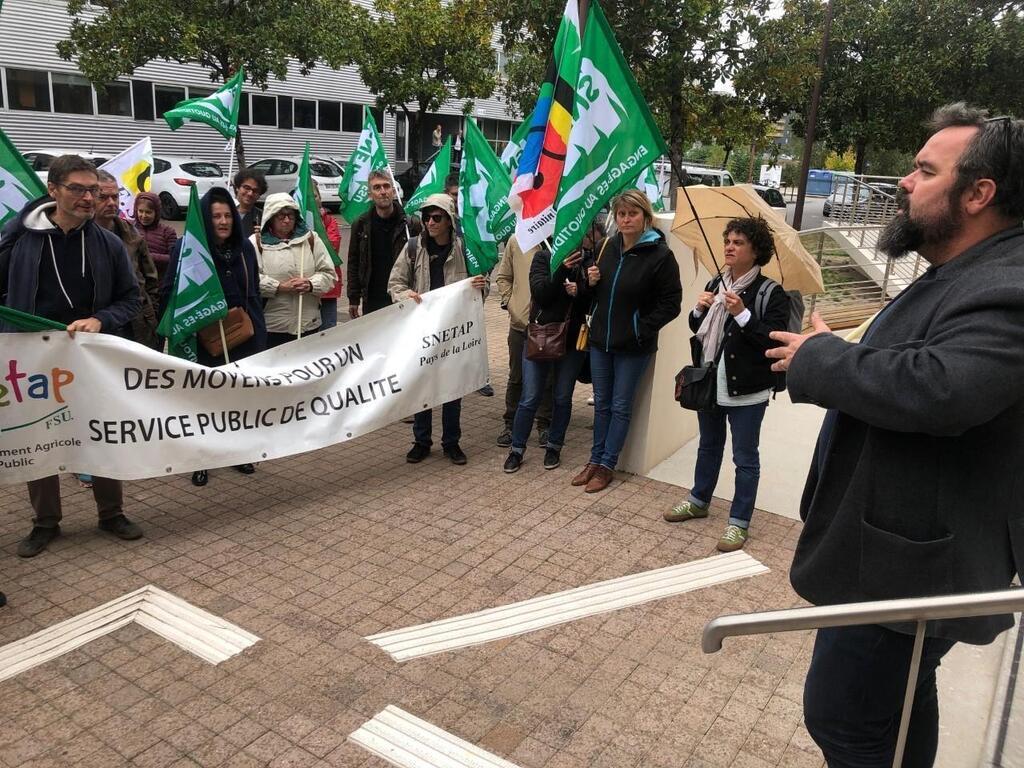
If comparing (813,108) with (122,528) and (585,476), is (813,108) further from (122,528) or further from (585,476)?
(122,528)

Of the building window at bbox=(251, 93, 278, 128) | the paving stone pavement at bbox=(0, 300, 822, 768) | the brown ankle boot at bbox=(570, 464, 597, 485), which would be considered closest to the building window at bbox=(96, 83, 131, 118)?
the building window at bbox=(251, 93, 278, 128)

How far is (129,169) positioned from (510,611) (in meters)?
5.66

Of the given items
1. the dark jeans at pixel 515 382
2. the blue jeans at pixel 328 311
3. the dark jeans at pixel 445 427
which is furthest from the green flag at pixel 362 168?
the dark jeans at pixel 445 427

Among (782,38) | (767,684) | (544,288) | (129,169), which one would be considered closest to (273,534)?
(544,288)

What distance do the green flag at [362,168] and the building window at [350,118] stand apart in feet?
87.3

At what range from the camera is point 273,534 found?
4812 millimetres

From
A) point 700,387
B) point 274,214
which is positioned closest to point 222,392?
point 274,214

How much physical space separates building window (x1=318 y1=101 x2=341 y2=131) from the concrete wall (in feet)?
99.8

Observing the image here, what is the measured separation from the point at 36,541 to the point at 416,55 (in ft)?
73.9

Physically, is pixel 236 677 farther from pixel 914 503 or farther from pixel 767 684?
pixel 914 503

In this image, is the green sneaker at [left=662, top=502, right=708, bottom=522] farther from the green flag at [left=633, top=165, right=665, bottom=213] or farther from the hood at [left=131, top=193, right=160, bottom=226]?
the hood at [left=131, top=193, right=160, bottom=226]

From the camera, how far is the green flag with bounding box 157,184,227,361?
5.15 metres

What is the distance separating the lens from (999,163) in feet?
6.03

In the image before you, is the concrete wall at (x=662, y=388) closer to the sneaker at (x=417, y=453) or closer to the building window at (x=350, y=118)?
the sneaker at (x=417, y=453)
